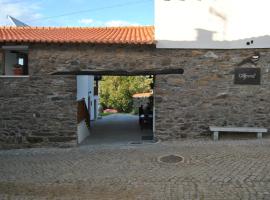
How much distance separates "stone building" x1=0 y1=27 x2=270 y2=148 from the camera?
15.0 meters

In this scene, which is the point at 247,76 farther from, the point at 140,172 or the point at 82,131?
the point at 82,131

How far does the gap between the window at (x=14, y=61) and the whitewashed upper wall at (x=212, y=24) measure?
5236 mm

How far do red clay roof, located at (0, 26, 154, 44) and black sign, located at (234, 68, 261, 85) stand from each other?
10.8 feet

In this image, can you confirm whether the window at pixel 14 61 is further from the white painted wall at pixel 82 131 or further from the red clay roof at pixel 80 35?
the white painted wall at pixel 82 131

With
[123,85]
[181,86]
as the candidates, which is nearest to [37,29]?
[181,86]

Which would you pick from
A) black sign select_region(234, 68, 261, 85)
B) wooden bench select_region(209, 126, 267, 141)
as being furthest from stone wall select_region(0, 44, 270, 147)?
wooden bench select_region(209, 126, 267, 141)

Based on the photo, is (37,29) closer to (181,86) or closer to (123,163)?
(181,86)

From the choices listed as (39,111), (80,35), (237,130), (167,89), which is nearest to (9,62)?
(39,111)

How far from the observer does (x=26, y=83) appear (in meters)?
15.1

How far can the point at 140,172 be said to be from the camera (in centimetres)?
1035

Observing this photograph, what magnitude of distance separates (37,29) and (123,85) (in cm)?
2375

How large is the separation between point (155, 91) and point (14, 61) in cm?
585

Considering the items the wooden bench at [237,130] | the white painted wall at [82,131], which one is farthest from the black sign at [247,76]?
the white painted wall at [82,131]

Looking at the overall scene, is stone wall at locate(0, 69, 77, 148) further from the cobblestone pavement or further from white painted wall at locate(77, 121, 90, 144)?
the cobblestone pavement
